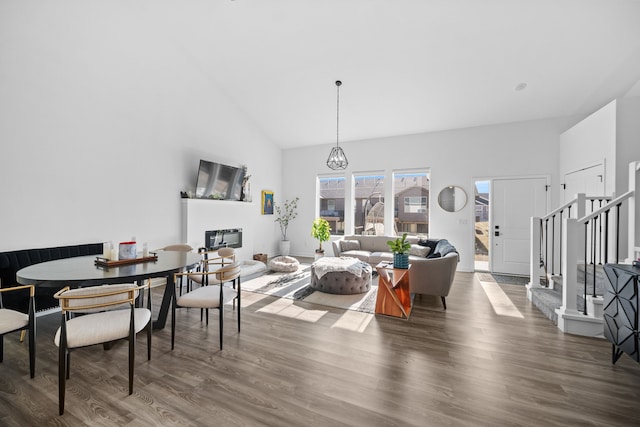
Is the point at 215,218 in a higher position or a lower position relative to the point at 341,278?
higher

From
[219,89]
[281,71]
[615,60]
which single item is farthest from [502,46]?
[219,89]

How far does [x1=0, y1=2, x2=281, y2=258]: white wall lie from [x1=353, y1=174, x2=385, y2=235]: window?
3676 millimetres

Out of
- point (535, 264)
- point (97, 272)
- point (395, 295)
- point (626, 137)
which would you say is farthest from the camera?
point (535, 264)

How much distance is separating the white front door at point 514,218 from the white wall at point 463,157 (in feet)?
0.77

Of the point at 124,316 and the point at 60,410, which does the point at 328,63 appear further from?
the point at 60,410

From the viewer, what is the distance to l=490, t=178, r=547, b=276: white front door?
224 inches

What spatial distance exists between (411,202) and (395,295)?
389 centimetres

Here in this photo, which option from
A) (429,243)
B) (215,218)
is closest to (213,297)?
Answer: (215,218)

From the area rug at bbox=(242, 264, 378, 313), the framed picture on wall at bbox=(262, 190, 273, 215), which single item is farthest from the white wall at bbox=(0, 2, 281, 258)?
the framed picture on wall at bbox=(262, 190, 273, 215)

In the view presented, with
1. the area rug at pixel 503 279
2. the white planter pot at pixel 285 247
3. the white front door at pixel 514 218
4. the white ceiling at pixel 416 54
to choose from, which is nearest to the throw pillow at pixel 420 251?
the area rug at pixel 503 279

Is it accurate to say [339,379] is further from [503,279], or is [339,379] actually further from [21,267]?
[503,279]

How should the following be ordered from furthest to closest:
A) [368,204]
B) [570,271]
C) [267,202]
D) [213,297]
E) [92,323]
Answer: [267,202] < [368,204] < [570,271] < [213,297] < [92,323]

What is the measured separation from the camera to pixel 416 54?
Result: 438 centimetres

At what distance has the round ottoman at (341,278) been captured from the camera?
14.1 ft
